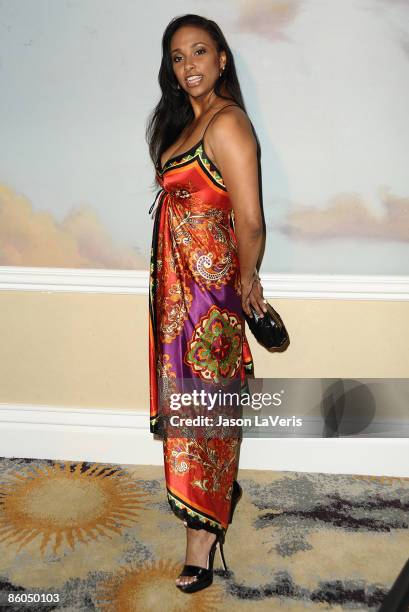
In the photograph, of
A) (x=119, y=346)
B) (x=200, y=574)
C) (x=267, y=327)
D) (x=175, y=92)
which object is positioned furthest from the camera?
(x=119, y=346)

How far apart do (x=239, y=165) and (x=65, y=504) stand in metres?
1.35

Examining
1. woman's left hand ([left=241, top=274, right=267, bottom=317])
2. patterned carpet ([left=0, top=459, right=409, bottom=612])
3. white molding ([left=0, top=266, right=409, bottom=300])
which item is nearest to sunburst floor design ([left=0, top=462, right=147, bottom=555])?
patterned carpet ([left=0, top=459, right=409, bottom=612])

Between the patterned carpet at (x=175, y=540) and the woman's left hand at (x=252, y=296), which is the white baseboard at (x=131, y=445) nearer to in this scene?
the patterned carpet at (x=175, y=540)

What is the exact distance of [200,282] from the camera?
6.33ft

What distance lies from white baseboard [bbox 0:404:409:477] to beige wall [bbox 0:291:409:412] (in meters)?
0.05

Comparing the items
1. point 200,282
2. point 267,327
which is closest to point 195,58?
point 200,282

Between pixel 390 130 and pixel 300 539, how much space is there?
1.45 m

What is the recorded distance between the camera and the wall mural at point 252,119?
234cm

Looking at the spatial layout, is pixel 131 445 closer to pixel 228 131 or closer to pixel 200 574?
pixel 200 574

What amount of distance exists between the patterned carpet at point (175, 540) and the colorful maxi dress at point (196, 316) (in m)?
0.21

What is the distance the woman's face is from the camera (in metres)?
1.94

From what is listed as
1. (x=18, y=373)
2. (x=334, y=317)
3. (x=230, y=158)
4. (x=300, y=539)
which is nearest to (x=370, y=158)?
(x=334, y=317)

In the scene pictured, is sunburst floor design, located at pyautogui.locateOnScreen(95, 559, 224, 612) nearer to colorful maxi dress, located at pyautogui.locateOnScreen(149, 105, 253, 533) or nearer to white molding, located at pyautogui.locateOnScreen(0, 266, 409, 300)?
colorful maxi dress, located at pyautogui.locateOnScreen(149, 105, 253, 533)

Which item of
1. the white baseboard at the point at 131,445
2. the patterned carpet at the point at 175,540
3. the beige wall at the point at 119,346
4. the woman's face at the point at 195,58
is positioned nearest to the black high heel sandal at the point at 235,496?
the patterned carpet at the point at 175,540
